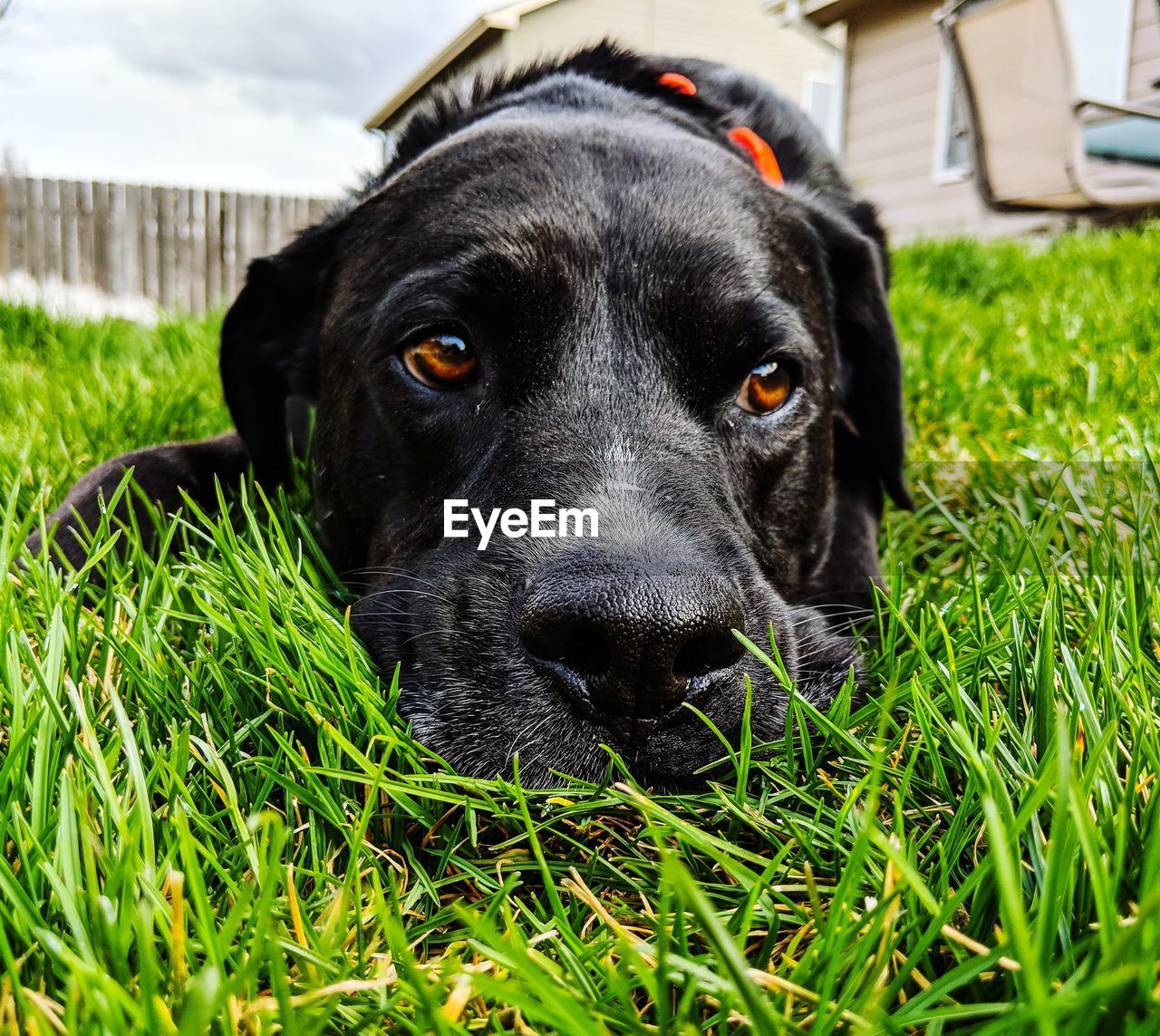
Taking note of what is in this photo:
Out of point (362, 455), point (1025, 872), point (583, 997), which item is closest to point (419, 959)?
point (583, 997)

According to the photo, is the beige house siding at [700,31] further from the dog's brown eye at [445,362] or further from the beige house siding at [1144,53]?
the dog's brown eye at [445,362]

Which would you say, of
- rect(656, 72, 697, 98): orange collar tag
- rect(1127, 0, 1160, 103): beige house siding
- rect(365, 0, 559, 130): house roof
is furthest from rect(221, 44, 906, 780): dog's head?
→ rect(365, 0, 559, 130): house roof

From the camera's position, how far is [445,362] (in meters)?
1.92

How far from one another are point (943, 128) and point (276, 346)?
13.1 m

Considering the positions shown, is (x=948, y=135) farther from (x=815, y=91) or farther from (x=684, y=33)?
(x=815, y=91)

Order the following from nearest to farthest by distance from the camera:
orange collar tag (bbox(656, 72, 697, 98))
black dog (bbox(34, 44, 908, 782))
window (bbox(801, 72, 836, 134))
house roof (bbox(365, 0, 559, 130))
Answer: black dog (bbox(34, 44, 908, 782)), orange collar tag (bbox(656, 72, 697, 98)), house roof (bbox(365, 0, 559, 130)), window (bbox(801, 72, 836, 134))

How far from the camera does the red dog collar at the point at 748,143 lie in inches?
108

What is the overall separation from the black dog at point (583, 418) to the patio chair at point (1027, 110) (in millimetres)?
6153

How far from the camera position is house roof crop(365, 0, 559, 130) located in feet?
54.8

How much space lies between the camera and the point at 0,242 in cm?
1359

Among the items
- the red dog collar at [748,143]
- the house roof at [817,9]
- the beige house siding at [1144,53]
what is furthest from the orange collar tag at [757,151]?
the house roof at [817,9]

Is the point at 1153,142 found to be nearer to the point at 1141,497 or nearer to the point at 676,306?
the point at 1141,497

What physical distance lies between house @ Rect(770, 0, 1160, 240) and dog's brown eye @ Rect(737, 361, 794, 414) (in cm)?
1107

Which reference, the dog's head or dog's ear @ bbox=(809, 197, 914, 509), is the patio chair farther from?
the dog's head
